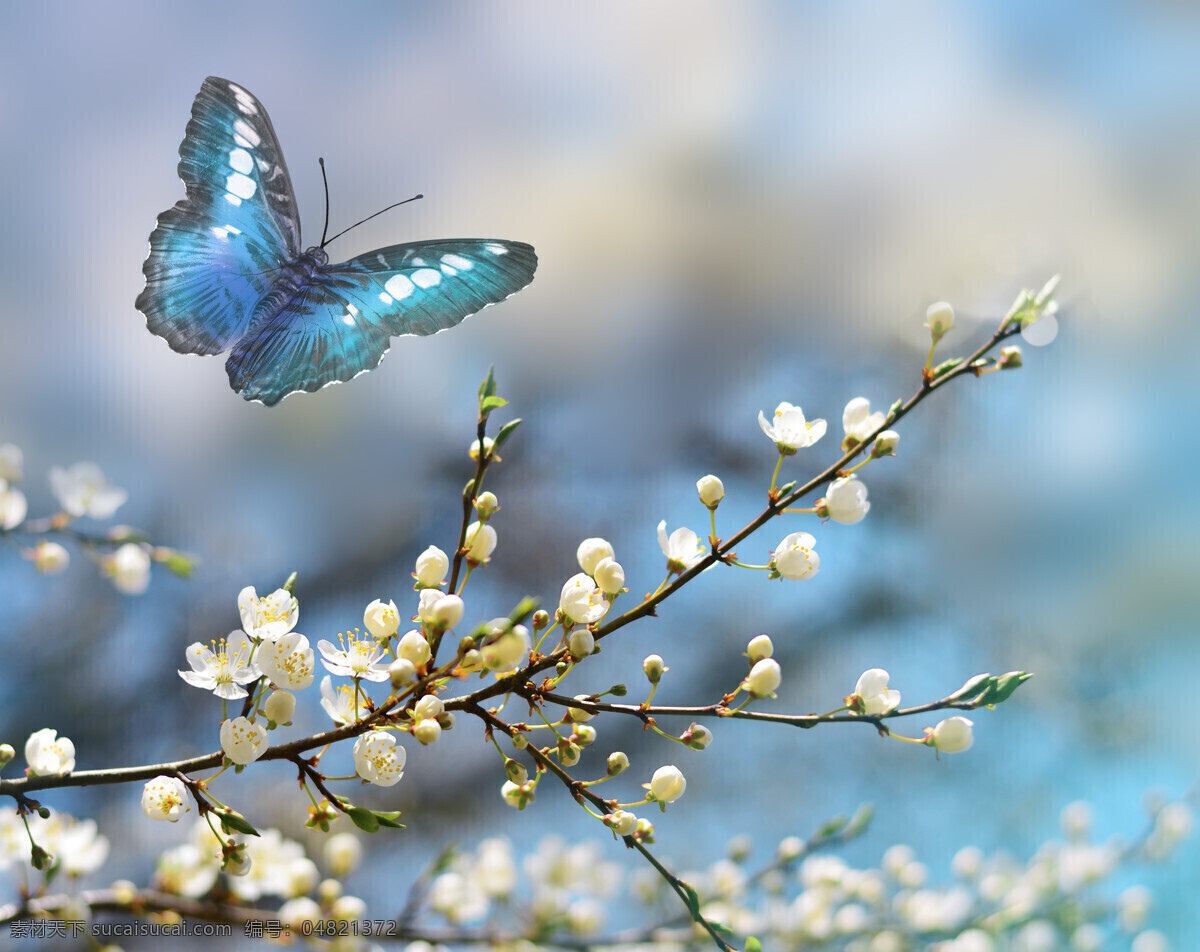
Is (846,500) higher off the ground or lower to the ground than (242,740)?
higher

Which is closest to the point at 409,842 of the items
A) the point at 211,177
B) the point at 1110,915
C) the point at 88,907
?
the point at 88,907

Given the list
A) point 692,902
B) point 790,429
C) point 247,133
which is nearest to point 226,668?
point 692,902

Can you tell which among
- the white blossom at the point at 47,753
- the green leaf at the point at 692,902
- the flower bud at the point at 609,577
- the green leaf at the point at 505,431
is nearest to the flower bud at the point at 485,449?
the green leaf at the point at 505,431

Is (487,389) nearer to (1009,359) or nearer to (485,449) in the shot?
(485,449)

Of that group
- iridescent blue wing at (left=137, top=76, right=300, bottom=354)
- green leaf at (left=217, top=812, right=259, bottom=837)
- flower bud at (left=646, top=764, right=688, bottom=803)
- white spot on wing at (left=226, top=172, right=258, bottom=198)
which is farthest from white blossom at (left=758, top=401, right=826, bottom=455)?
white spot on wing at (left=226, top=172, right=258, bottom=198)

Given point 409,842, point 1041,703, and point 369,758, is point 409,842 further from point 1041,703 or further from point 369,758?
point 369,758

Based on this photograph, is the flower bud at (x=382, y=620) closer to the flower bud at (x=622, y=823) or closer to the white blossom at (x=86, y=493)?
the flower bud at (x=622, y=823)
